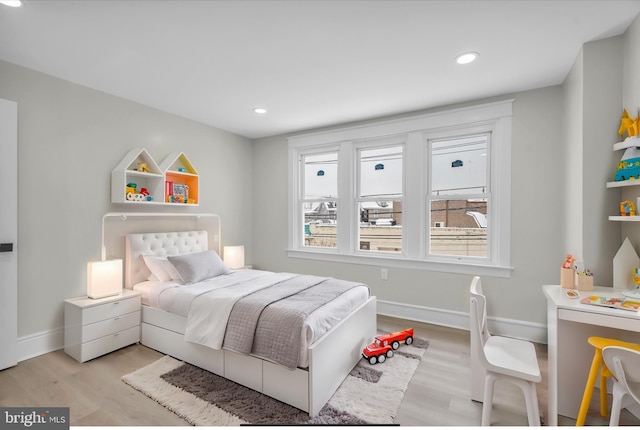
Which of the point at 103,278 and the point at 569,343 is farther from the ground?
the point at 103,278

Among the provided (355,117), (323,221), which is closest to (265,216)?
(323,221)

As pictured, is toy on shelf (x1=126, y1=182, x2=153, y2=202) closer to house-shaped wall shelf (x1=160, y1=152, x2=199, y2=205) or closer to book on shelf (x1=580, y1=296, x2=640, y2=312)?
house-shaped wall shelf (x1=160, y1=152, x2=199, y2=205)

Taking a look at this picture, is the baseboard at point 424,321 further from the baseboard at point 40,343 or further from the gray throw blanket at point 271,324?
the gray throw blanket at point 271,324

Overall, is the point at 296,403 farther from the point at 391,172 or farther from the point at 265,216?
the point at 265,216

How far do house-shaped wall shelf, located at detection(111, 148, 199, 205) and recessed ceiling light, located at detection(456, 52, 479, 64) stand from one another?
10.4ft

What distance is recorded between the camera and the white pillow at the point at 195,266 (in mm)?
3108

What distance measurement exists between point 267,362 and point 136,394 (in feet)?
3.25

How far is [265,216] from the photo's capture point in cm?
487

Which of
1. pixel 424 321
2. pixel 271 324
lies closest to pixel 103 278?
pixel 271 324

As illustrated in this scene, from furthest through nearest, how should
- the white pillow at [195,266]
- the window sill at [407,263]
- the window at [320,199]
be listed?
the window at [320,199]
the window sill at [407,263]
the white pillow at [195,266]

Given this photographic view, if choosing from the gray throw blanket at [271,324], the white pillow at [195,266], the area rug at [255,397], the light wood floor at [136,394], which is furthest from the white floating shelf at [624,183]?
the white pillow at [195,266]

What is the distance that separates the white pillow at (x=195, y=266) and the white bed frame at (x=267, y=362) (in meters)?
0.42

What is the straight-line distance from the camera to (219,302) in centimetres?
243

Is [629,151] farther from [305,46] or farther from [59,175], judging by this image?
[59,175]
